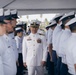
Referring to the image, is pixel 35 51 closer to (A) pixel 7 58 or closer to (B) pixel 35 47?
(B) pixel 35 47

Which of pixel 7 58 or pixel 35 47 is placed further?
pixel 35 47

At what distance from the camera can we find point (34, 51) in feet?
17.6

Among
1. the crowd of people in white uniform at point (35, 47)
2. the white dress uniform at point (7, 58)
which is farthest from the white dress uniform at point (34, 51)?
the white dress uniform at point (7, 58)

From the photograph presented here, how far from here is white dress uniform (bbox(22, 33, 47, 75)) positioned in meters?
Answer: 5.38

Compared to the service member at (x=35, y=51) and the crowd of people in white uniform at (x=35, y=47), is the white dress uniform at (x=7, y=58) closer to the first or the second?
the crowd of people in white uniform at (x=35, y=47)

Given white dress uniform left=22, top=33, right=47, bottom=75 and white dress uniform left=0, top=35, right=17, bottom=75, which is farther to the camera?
white dress uniform left=22, top=33, right=47, bottom=75

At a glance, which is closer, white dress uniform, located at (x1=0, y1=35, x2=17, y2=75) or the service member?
white dress uniform, located at (x1=0, y1=35, x2=17, y2=75)

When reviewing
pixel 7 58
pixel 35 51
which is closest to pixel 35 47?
pixel 35 51

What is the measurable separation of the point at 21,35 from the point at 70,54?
3.63 metres

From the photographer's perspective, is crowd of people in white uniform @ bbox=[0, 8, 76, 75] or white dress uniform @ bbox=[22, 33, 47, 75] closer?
crowd of people in white uniform @ bbox=[0, 8, 76, 75]

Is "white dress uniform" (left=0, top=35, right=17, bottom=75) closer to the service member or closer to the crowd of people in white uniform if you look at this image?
the crowd of people in white uniform

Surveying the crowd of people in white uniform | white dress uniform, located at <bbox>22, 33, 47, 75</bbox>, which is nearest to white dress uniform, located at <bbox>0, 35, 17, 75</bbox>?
the crowd of people in white uniform

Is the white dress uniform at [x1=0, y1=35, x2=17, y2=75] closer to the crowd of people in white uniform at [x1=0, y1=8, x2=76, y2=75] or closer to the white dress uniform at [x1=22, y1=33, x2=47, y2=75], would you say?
the crowd of people in white uniform at [x1=0, y1=8, x2=76, y2=75]

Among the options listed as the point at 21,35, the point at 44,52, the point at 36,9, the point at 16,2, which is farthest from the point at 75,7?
the point at 44,52
